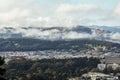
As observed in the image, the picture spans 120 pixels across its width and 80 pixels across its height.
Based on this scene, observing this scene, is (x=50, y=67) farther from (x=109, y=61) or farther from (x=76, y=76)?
(x=109, y=61)

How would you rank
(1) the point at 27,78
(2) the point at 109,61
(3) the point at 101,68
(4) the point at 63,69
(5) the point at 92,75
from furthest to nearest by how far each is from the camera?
1. (2) the point at 109,61
2. (3) the point at 101,68
3. (4) the point at 63,69
4. (5) the point at 92,75
5. (1) the point at 27,78

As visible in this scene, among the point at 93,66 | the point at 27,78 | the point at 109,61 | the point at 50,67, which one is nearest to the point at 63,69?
the point at 50,67

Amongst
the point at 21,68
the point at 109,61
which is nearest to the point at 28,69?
the point at 21,68

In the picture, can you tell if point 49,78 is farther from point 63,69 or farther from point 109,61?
point 109,61

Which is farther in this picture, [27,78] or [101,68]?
[101,68]

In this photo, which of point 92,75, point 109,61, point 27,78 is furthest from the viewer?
point 109,61

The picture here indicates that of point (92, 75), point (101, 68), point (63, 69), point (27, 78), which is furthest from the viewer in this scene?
point (101, 68)
